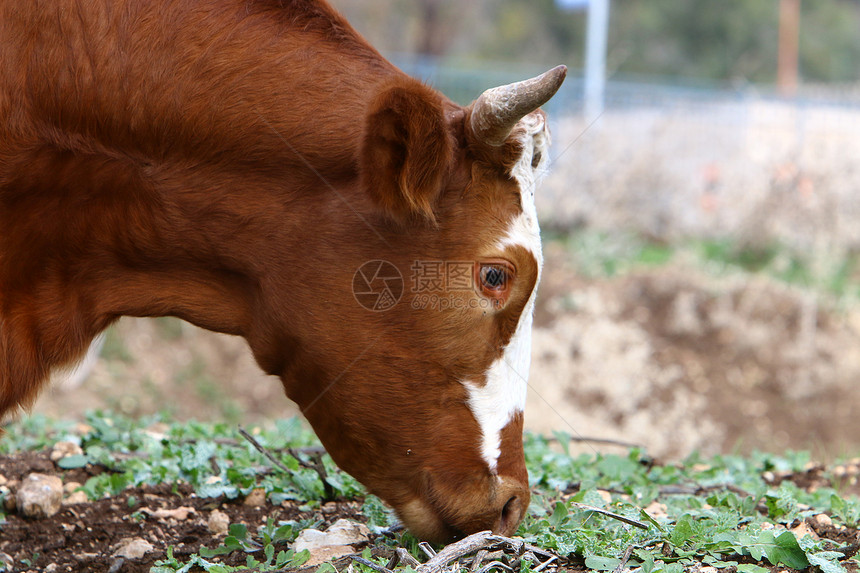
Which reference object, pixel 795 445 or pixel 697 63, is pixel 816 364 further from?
pixel 697 63

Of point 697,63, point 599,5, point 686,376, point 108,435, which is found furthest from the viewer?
point 697,63

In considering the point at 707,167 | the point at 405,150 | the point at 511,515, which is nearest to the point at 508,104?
the point at 405,150

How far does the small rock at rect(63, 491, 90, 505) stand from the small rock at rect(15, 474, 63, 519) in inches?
3.3

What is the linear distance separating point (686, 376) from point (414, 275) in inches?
301

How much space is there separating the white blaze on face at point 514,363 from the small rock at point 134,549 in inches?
48.1

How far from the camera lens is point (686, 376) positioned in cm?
982

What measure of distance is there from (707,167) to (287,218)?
12.0 metres

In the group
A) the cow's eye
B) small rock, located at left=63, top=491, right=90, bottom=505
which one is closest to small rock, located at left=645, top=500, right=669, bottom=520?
the cow's eye

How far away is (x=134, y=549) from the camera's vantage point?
3004 mm

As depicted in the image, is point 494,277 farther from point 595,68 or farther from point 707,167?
point 595,68

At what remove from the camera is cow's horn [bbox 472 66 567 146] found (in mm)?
2535

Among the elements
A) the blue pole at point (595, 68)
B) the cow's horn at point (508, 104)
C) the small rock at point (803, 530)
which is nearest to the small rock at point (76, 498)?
the cow's horn at point (508, 104)

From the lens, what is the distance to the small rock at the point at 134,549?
2.99 m

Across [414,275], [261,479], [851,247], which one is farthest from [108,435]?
[851,247]
